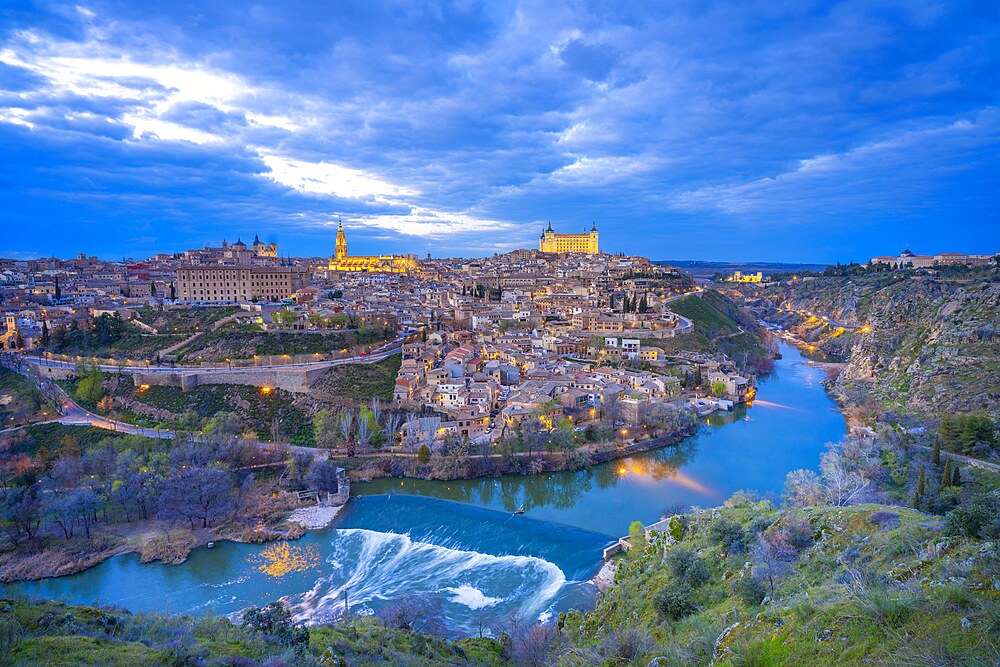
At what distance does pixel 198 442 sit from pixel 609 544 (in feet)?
40.5

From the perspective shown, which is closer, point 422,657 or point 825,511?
point 422,657

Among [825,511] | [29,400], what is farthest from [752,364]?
[29,400]

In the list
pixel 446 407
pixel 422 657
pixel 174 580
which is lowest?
pixel 174 580

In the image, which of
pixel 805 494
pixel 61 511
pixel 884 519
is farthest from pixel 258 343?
pixel 884 519

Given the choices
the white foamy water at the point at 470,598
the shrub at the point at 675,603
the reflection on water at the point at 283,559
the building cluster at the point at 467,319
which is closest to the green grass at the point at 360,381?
the building cluster at the point at 467,319

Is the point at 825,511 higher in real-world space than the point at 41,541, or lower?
higher

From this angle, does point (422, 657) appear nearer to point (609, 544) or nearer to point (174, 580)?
point (609, 544)

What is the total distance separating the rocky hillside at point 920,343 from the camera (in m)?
16.7

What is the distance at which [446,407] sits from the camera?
18484mm

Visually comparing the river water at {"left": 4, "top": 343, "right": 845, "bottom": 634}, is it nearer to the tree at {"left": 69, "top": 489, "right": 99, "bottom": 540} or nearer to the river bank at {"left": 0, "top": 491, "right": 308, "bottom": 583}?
the river bank at {"left": 0, "top": 491, "right": 308, "bottom": 583}

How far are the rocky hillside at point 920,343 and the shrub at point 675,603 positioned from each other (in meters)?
14.1

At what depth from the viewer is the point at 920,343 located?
22.0 m

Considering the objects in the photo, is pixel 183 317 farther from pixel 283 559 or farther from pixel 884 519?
pixel 884 519

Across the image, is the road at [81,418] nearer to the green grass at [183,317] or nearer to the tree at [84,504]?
the tree at [84,504]
